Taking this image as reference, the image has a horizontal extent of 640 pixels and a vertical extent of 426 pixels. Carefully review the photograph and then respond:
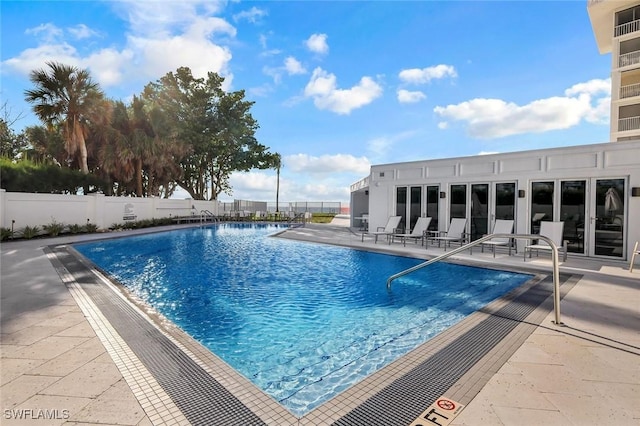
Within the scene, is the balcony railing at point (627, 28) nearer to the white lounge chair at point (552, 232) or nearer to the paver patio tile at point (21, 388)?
the white lounge chair at point (552, 232)

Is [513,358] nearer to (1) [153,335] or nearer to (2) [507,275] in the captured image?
(1) [153,335]

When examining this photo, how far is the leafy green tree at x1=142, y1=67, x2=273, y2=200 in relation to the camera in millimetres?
23438

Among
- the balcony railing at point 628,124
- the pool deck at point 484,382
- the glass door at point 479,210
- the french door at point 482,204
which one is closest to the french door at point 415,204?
the french door at point 482,204

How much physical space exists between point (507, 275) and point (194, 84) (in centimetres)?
2494

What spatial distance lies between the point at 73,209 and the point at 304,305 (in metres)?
13.1

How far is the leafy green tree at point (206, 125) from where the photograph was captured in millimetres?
23438

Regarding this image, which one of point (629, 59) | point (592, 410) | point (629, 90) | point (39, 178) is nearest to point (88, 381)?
point (592, 410)

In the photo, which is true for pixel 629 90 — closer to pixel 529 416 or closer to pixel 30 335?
pixel 529 416

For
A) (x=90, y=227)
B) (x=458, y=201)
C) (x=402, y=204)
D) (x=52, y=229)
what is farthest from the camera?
(x=90, y=227)

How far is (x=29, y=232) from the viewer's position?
36.4 feet

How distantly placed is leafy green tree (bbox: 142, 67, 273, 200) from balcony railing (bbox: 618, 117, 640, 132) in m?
23.1

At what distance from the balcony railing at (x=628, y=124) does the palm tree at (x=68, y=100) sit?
28.5 meters

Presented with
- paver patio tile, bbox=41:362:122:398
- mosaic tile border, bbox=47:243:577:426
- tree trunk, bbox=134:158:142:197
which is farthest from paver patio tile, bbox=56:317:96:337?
tree trunk, bbox=134:158:142:197

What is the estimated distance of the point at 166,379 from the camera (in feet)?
8.09
